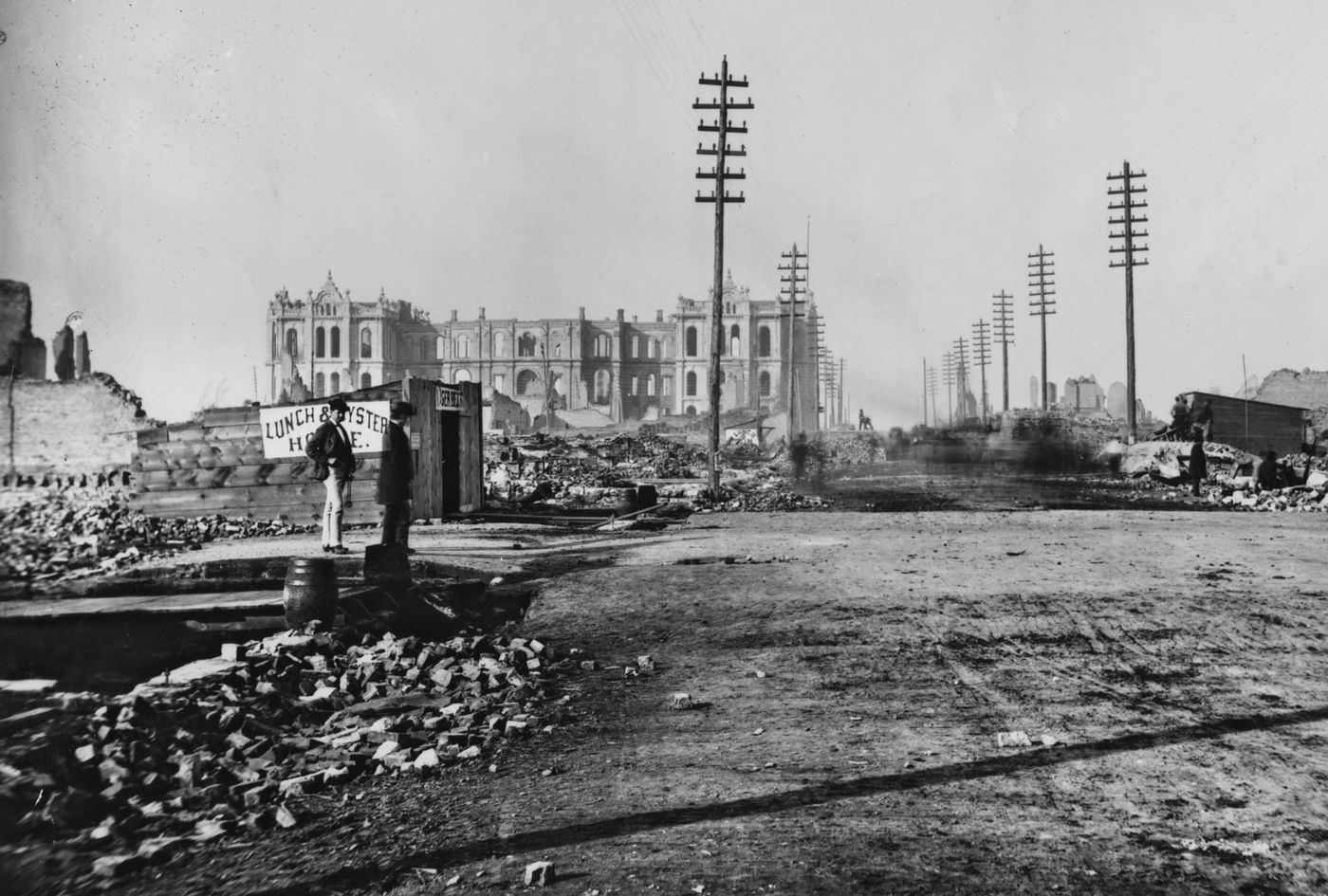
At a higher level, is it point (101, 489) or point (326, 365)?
point (326, 365)

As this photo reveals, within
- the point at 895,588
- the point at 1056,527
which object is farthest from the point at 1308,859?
the point at 1056,527

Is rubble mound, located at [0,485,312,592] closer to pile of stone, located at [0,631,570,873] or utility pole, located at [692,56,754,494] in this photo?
pile of stone, located at [0,631,570,873]

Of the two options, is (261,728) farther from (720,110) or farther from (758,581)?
(720,110)

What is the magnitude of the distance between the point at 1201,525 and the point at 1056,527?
7.50 ft

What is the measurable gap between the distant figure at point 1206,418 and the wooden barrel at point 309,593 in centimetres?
3242

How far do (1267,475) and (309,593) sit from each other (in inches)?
848

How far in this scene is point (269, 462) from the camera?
13766 mm

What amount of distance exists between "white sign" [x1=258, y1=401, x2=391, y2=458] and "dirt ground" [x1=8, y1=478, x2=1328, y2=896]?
21.8 feet

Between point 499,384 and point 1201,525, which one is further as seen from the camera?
point 499,384

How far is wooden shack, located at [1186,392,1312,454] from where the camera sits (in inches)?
1215

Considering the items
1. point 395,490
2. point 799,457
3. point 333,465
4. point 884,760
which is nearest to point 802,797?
point 884,760

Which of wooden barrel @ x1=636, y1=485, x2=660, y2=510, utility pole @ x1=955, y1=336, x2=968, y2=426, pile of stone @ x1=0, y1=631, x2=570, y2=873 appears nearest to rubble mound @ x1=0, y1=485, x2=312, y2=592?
pile of stone @ x1=0, y1=631, x2=570, y2=873

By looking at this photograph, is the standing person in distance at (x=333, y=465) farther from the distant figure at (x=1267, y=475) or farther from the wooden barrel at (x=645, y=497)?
the distant figure at (x=1267, y=475)

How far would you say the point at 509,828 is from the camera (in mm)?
3121
